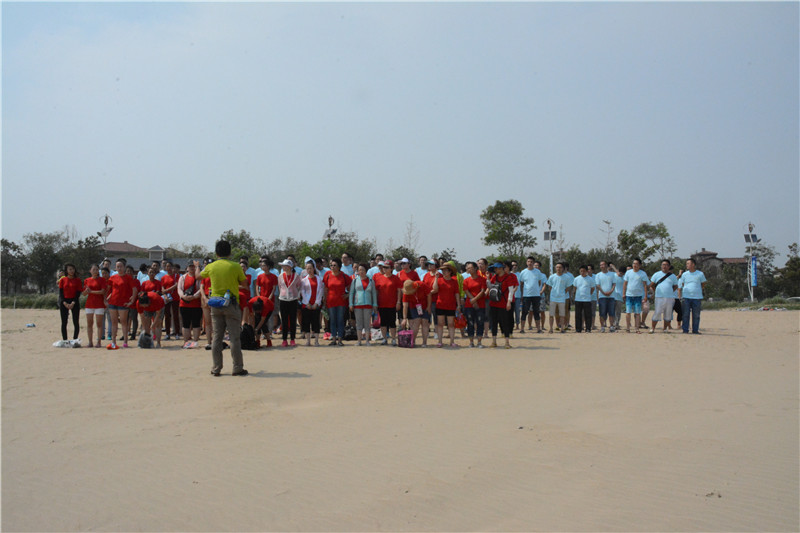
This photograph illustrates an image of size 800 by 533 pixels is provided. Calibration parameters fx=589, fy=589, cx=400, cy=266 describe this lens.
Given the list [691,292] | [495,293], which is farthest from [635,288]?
[495,293]

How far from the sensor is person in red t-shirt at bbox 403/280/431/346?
12.1 meters

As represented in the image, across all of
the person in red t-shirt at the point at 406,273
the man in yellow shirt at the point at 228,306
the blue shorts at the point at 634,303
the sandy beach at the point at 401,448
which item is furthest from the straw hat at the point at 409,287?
the blue shorts at the point at 634,303

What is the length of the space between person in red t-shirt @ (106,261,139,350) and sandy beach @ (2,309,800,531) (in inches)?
98.2

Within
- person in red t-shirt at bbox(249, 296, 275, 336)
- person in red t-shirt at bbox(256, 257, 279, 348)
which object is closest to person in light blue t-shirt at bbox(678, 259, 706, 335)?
person in red t-shirt at bbox(256, 257, 279, 348)

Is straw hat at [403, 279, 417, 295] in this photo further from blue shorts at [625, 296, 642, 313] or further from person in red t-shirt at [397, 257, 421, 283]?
blue shorts at [625, 296, 642, 313]

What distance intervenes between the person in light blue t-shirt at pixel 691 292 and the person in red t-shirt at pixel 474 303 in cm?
560

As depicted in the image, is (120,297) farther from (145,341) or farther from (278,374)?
(278,374)

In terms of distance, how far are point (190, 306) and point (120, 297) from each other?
1.37m

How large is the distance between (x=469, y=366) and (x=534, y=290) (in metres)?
6.49

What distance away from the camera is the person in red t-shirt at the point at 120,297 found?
1176 centimetres

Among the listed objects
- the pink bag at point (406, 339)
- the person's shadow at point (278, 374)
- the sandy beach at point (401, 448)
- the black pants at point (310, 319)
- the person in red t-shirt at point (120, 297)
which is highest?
the person in red t-shirt at point (120, 297)

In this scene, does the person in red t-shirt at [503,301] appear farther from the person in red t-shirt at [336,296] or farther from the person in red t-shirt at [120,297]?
the person in red t-shirt at [120,297]

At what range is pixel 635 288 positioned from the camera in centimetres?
1531

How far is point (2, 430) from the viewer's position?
18.6 feet
